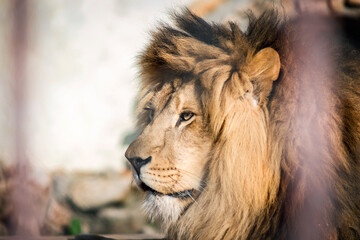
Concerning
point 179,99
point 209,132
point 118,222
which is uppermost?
point 179,99

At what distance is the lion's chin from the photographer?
85.0 inches

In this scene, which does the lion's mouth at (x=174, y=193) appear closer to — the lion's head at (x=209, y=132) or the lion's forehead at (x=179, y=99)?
the lion's head at (x=209, y=132)

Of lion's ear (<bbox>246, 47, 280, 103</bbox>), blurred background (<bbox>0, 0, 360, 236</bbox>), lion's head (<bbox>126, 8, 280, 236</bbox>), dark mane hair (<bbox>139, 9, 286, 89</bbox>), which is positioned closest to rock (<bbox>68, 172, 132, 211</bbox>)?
blurred background (<bbox>0, 0, 360, 236</bbox>)

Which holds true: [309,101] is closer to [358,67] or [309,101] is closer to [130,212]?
[358,67]

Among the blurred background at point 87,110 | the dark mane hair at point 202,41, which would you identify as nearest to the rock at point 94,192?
the blurred background at point 87,110

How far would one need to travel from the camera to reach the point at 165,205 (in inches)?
85.3

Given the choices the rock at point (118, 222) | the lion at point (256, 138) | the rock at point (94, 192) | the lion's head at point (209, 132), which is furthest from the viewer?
the rock at point (94, 192)

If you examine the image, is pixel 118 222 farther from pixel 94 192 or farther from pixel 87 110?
pixel 87 110

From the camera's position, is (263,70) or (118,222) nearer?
(263,70)

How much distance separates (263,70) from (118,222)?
381 centimetres

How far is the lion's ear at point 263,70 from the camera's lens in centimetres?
199

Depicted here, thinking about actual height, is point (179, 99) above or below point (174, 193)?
above

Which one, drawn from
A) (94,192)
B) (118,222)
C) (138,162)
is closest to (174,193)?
(138,162)

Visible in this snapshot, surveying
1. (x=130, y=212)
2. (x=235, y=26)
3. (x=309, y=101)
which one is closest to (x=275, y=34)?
(x=235, y=26)
